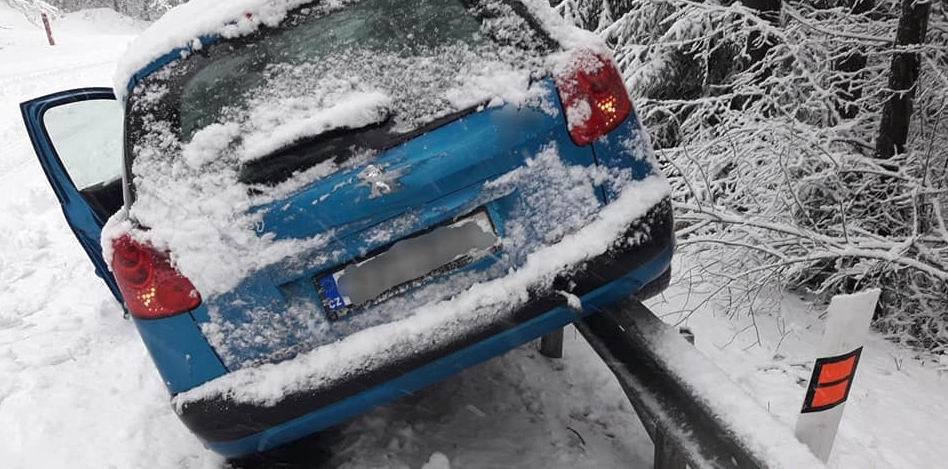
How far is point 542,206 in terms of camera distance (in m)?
2.18

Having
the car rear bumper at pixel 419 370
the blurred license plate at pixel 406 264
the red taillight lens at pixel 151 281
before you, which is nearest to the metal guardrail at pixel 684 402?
the car rear bumper at pixel 419 370

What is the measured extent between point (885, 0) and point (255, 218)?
4.94m

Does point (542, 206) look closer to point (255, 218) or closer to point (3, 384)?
point (255, 218)

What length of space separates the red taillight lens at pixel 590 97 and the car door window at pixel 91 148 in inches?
102

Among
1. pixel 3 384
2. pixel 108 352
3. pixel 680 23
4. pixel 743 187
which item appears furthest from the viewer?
pixel 680 23

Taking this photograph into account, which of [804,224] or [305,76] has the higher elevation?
[305,76]

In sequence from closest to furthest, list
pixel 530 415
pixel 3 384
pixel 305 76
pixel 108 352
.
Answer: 1. pixel 305 76
2. pixel 530 415
3. pixel 3 384
4. pixel 108 352

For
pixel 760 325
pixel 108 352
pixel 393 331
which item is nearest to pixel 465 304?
pixel 393 331

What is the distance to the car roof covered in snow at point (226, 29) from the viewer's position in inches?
88.9

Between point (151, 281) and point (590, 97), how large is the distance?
168cm

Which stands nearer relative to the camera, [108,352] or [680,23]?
[108,352]

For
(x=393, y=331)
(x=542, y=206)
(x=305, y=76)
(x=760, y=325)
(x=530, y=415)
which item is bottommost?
(x=760, y=325)

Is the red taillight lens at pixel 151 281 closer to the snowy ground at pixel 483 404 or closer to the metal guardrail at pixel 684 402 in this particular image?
the snowy ground at pixel 483 404

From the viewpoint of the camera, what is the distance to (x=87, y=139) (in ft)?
14.6
